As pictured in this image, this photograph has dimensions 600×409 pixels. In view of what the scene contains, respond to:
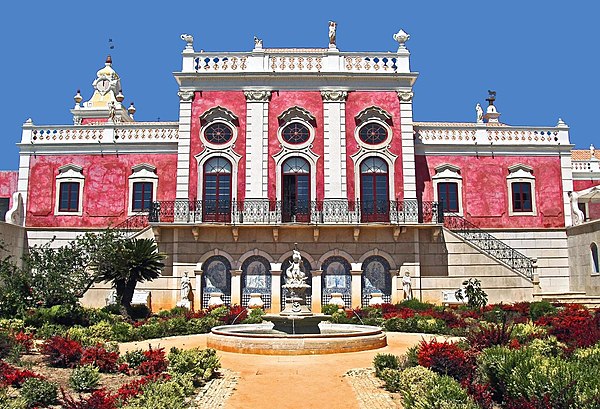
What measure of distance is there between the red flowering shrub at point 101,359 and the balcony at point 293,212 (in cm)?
1531

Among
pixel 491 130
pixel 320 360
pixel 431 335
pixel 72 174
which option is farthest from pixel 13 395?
pixel 491 130

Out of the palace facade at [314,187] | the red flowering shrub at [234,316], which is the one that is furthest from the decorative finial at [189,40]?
the red flowering shrub at [234,316]

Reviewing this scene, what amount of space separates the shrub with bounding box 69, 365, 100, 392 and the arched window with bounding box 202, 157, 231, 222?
58.0 feet

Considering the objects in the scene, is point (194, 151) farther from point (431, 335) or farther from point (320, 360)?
point (320, 360)

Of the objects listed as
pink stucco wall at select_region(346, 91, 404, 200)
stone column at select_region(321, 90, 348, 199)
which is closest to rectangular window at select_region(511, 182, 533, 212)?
pink stucco wall at select_region(346, 91, 404, 200)

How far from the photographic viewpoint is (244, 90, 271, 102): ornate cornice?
29984 mm

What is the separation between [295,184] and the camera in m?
29.5

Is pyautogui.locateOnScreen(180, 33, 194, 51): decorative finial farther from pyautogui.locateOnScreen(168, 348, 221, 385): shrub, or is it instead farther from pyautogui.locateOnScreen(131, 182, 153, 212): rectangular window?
pyautogui.locateOnScreen(168, 348, 221, 385): shrub

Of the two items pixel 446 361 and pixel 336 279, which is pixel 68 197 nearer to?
pixel 336 279

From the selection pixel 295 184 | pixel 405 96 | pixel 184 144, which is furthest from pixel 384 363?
pixel 405 96

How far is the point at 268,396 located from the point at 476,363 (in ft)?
13.1

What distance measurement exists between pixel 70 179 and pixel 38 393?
22607mm

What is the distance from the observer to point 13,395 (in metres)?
10.3

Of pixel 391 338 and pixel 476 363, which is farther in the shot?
pixel 391 338
